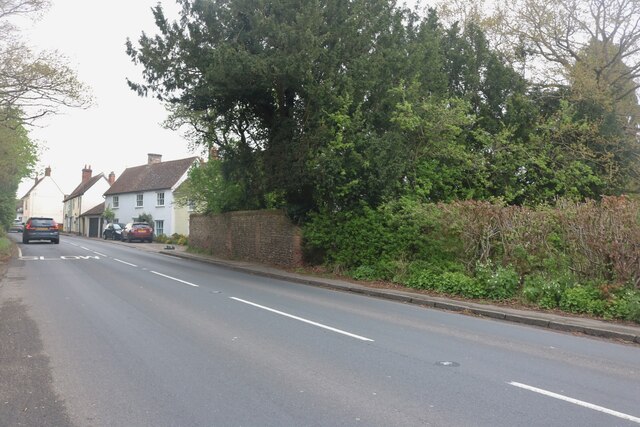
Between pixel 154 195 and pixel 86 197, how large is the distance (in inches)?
944

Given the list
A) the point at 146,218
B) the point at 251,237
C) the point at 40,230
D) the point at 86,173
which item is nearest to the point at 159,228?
the point at 146,218

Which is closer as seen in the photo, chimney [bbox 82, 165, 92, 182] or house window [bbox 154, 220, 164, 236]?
house window [bbox 154, 220, 164, 236]

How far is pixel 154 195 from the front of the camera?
50625 mm

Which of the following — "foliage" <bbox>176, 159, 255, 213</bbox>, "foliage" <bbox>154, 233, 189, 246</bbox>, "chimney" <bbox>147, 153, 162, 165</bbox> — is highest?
"chimney" <bbox>147, 153, 162, 165</bbox>

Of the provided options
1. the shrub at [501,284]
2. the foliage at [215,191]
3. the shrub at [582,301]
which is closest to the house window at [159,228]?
the foliage at [215,191]

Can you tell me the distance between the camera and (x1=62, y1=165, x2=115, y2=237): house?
69.5 m

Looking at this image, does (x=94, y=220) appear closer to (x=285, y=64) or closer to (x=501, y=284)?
(x=285, y=64)

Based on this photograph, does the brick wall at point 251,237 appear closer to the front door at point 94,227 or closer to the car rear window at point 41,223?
the car rear window at point 41,223

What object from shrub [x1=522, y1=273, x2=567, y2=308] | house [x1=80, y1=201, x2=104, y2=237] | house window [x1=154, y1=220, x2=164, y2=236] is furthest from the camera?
house [x1=80, y1=201, x2=104, y2=237]

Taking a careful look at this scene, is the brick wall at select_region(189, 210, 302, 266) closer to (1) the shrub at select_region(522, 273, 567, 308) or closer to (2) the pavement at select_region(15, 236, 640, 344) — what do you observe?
(2) the pavement at select_region(15, 236, 640, 344)

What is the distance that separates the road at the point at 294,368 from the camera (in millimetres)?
4969

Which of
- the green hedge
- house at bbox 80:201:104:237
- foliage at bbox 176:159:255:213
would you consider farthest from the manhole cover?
house at bbox 80:201:104:237

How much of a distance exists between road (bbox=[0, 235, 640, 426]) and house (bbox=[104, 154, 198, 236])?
115ft

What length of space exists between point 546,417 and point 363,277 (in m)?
12.5
